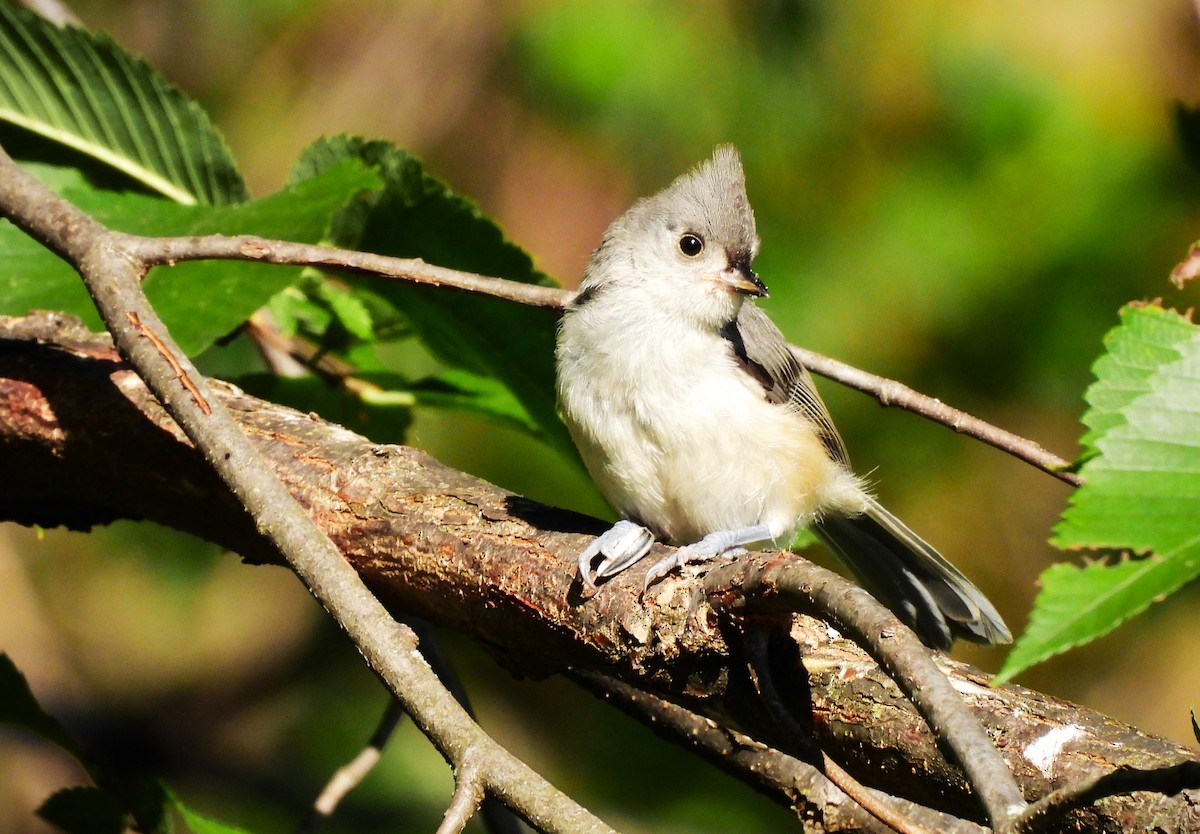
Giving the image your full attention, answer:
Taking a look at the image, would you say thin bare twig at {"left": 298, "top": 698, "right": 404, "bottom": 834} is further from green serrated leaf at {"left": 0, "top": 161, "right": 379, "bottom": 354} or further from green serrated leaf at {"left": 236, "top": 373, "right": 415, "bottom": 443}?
green serrated leaf at {"left": 0, "top": 161, "right": 379, "bottom": 354}

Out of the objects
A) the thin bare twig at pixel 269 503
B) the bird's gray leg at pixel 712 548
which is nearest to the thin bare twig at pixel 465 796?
the thin bare twig at pixel 269 503

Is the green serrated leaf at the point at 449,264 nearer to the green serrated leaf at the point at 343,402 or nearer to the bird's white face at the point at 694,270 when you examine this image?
the green serrated leaf at the point at 343,402

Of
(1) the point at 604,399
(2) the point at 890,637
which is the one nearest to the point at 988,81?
(1) the point at 604,399

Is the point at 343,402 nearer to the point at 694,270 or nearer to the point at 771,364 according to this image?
the point at 694,270

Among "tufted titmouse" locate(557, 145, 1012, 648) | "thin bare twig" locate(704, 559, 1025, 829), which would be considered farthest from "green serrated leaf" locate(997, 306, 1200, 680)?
"tufted titmouse" locate(557, 145, 1012, 648)

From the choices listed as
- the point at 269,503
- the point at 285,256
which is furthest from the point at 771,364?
the point at 269,503

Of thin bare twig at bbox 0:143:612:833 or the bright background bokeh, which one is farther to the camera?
the bright background bokeh
